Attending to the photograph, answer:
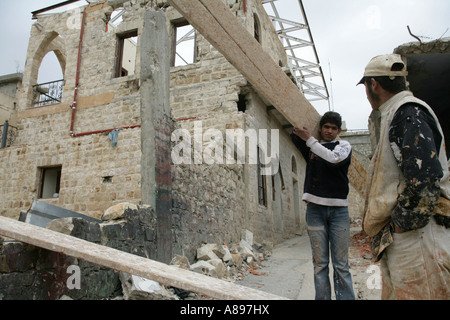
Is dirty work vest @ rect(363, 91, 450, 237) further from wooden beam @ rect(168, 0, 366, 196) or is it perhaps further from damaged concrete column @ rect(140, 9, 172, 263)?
damaged concrete column @ rect(140, 9, 172, 263)

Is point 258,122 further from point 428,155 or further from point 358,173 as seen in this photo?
point 428,155

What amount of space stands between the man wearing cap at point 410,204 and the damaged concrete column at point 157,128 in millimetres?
3351

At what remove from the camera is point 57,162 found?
8414mm

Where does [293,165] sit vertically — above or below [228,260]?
above

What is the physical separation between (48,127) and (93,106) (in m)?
1.93

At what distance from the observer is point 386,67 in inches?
66.6

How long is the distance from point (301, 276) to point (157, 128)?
3.30 metres

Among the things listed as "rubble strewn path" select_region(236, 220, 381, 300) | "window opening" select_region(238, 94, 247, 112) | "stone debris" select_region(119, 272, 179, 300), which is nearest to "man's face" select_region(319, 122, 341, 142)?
"rubble strewn path" select_region(236, 220, 381, 300)

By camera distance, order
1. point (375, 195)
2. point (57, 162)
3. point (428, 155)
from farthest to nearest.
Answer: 1. point (57, 162)
2. point (375, 195)
3. point (428, 155)

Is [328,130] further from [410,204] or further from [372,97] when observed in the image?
[410,204]

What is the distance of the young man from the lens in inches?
96.0

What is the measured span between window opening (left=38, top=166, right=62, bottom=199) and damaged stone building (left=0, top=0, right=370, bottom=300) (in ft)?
0.09

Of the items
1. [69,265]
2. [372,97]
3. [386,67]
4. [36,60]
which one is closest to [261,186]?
[69,265]
